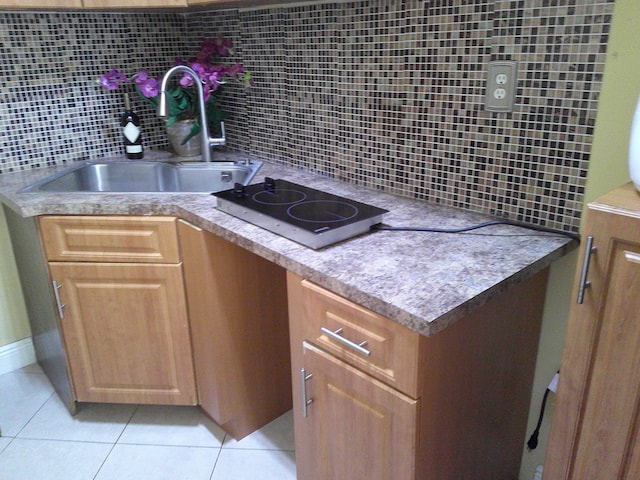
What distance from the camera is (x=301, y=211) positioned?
54.3 inches

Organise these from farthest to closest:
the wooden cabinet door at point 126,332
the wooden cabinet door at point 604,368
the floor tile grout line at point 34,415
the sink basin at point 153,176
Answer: the sink basin at point 153,176
the floor tile grout line at point 34,415
the wooden cabinet door at point 126,332
the wooden cabinet door at point 604,368

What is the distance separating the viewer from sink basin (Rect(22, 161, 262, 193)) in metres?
1.98

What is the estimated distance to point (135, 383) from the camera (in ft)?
6.00

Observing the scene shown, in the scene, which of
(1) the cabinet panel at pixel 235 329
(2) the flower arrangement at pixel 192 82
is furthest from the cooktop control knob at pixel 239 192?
(2) the flower arrangement at pixel 192 82

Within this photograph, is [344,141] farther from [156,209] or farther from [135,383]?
[135,383]

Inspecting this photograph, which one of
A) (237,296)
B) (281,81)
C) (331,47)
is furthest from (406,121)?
(237,296)

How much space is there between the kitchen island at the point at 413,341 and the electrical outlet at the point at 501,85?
292 mm

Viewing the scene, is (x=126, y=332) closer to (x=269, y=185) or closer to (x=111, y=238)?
(x=111, y=238)

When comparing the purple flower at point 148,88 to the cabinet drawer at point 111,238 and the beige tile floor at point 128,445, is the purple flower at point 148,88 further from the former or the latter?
the beige tile floor at point 128,445

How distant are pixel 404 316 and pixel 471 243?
14.8 inches

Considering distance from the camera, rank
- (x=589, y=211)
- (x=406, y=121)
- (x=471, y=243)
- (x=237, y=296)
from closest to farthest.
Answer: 1. (x=589, y=211)
2. (x=471, y=243)
3. (x=406, y=121)
4. (x=237, y=296)

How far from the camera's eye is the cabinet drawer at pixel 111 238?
5.22 feet

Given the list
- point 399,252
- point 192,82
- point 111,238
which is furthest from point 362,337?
point 192,82

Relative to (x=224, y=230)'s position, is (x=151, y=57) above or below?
above
